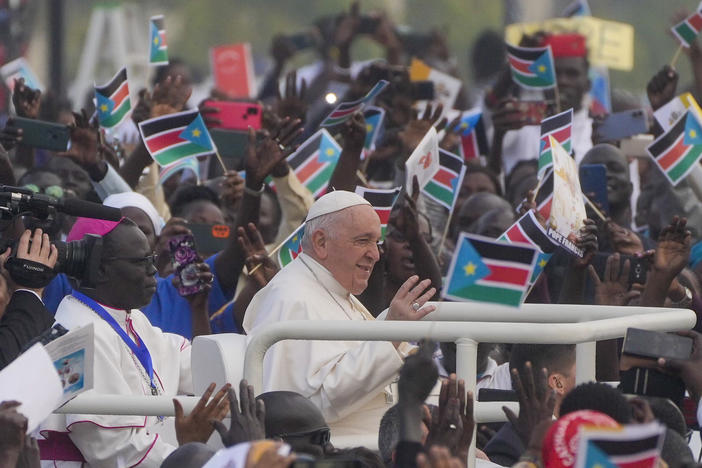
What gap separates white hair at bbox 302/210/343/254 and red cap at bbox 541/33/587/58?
5.70 meters

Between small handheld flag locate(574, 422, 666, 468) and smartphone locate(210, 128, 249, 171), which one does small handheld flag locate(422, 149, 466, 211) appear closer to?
smartphone locate(210, 128, 249, 171)

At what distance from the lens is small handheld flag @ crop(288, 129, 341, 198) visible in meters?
9.61

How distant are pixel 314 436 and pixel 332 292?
1.48 meters

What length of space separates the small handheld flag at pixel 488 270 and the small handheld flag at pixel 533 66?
5938 millimetres

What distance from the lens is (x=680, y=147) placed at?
9.50 m

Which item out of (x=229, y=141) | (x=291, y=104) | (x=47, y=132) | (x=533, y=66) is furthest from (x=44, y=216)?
(x=533, y=66)

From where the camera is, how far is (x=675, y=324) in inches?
216

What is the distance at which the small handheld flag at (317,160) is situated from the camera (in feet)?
31.5

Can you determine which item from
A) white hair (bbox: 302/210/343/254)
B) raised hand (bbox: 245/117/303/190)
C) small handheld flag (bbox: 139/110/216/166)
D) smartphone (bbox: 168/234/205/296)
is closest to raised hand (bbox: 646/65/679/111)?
A: small handheld flag (bbox: 139/110/216/166)

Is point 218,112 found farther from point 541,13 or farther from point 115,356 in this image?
point 541,13

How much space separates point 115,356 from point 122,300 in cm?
26

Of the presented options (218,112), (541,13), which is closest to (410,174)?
(218,112)

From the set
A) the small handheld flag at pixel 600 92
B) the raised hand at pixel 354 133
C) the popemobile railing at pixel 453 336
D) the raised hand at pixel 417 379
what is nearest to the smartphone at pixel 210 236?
the raised hand at pixel 354 133

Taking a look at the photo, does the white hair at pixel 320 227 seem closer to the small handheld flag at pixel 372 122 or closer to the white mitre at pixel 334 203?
the white mitre at pixel 334 203
